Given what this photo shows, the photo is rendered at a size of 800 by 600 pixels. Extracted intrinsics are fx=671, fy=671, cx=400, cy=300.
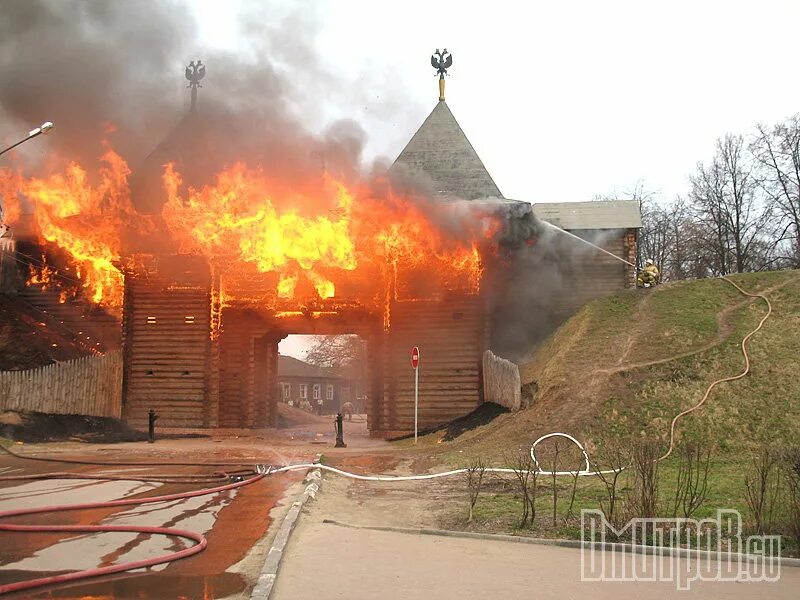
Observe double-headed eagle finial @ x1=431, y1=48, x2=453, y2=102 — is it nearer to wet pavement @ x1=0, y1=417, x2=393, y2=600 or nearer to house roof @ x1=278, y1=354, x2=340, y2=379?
wet pavement @ x1=0, y1=417, x2=393, y2=600

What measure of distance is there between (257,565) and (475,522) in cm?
332

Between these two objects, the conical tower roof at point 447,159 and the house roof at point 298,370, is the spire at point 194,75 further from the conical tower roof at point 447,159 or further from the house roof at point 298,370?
the house roof at point 298,370

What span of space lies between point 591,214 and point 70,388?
21.6 m

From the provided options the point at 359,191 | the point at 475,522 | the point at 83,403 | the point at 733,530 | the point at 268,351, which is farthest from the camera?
the point at 268,351

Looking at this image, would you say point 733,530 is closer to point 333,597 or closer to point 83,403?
point 333,597

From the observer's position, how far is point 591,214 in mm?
29312

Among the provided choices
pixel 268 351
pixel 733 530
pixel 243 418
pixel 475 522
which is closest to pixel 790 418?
pixel 733 530

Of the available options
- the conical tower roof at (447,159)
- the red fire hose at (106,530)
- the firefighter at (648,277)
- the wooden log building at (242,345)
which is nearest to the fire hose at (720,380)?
the firefighter at (648,277)

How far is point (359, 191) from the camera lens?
24547mm

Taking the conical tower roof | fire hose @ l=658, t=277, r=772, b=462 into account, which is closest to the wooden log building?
the conical tower roof

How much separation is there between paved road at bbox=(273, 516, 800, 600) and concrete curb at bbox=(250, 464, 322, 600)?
3.4 inches

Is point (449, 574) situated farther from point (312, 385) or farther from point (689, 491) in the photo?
point (312, 385)

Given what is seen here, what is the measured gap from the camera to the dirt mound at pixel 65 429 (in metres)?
19.3

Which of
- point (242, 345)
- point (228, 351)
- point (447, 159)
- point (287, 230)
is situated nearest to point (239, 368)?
point (228, 351)
